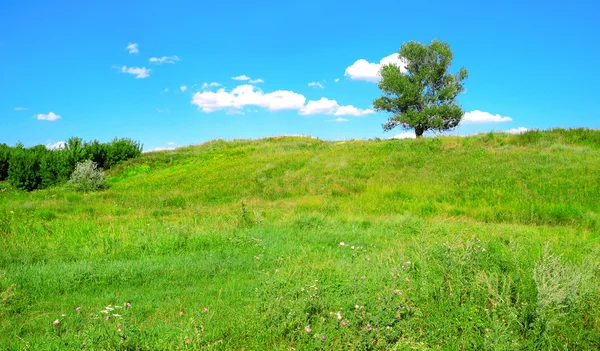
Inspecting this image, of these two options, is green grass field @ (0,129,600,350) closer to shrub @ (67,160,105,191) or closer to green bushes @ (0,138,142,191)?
shrub @ (67,160,105,191)

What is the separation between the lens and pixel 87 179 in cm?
2464

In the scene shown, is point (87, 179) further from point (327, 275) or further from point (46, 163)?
point (327, 275)

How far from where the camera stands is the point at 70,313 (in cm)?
503

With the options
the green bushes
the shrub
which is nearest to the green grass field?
the shrub

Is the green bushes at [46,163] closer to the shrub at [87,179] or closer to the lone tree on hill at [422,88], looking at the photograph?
the shrub at [87,179]

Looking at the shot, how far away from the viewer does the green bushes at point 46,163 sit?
30750mm

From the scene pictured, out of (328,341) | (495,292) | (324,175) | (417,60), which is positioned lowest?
(328,341)

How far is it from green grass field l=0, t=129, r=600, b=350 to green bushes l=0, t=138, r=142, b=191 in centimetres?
1741

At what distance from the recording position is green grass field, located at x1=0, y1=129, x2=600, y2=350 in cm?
438

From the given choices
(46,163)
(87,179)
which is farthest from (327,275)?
(46,163)

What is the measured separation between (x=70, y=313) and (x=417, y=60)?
123 feet

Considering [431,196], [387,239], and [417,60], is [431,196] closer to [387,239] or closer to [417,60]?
[387,239]

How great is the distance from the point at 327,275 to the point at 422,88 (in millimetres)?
34415

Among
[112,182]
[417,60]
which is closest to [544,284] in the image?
[112,182]
